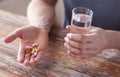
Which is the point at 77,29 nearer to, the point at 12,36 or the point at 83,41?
the point at 83,41

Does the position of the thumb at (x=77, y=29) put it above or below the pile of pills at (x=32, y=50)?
above

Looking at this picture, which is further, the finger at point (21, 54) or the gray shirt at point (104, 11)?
the gray shirt at point (104, 11)

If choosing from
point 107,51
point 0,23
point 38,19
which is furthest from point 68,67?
point 0,23

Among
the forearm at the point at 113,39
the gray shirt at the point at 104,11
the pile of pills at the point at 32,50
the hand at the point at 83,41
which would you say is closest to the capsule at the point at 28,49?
the pile of pills at the point at 32,50

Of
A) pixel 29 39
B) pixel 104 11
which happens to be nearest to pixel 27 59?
pixel 29 39

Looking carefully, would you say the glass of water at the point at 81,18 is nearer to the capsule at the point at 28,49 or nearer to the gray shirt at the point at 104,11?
the capsule at the point at 28,49

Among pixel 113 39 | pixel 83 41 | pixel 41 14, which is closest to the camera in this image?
pixel 83 41

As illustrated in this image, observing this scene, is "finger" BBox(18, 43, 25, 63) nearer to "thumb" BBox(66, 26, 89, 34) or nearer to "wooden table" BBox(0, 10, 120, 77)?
"wooden table" BBox(0, 10, 120, 77)
